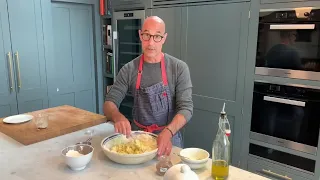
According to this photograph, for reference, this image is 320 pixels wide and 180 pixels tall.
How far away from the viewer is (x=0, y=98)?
2.82 m

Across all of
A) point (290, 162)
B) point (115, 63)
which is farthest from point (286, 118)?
point (115, 63)

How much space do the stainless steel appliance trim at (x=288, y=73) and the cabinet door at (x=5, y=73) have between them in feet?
7.96

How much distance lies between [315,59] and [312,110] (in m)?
0.38

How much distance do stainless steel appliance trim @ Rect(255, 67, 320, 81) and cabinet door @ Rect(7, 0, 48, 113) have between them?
230 centimetres

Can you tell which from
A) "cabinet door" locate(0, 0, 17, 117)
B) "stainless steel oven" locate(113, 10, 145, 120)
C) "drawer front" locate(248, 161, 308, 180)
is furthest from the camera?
"stainless steel oven" locate(113, 10, 145, 120)

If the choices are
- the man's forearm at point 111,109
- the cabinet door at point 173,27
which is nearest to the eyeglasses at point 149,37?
the man's forearm at point 111,109

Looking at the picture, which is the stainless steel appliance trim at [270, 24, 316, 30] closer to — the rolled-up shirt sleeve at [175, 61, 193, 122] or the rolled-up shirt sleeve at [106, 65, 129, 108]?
the rolled-up shirt sleeve at [175, 61, 193, 122]

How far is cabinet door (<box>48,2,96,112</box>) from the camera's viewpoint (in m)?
3.36

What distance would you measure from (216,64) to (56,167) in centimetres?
172

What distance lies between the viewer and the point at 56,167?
124 cm

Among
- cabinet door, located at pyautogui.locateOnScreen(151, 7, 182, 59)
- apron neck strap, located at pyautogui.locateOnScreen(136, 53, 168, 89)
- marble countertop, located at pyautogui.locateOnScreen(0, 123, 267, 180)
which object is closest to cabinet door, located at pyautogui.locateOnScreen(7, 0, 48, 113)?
cabinet door, located at pyautogui.locateOnScreen(151, 7, 182, 59)

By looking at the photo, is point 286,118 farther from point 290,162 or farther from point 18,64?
point 18,64

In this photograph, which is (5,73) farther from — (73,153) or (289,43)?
(289,43)

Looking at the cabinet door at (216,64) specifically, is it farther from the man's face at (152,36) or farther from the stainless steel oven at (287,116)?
the man's face at (152,36)
